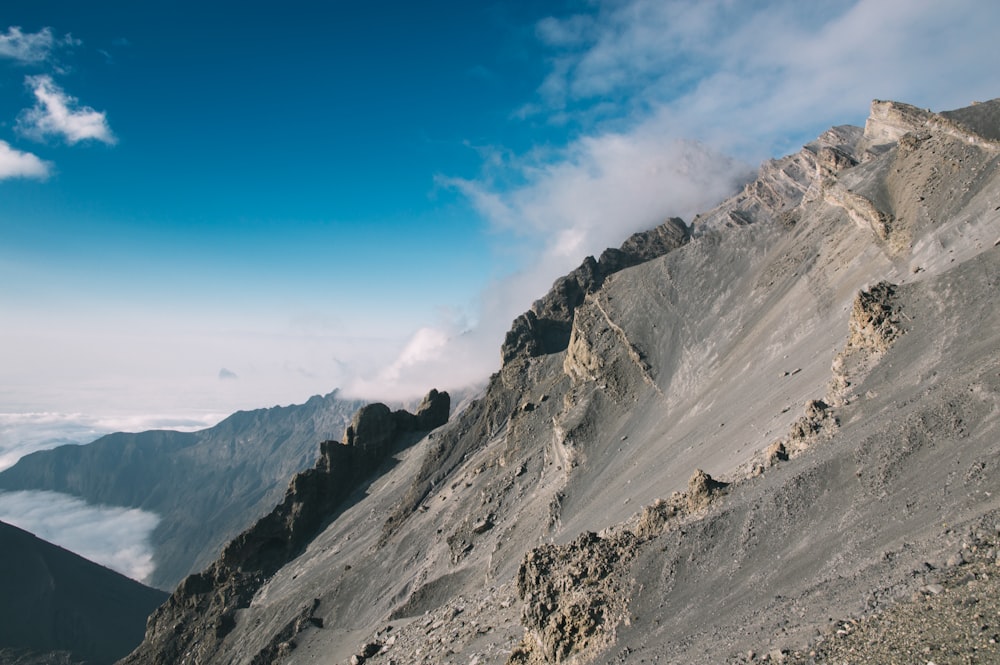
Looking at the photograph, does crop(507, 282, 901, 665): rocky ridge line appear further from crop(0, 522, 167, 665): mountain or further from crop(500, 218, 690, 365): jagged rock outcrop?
crop(0, 522, 167, 665): mountain

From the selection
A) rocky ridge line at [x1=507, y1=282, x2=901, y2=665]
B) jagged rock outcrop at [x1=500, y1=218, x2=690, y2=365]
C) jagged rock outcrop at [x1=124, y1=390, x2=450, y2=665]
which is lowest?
rocky ridge line at [x1=507, y1=282, x2=901, y2=665]

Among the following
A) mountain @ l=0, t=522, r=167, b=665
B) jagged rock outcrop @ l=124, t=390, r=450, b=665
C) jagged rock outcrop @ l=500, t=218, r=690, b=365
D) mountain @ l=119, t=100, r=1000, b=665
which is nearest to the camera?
mountain @ l=119, t=100, r=1000, b=665

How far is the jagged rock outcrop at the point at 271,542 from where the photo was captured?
242 feet

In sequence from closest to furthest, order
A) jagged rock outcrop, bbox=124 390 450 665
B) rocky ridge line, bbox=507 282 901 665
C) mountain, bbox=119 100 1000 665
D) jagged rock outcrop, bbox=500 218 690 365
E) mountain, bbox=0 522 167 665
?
mountain, bbox=119 100 1000 665 → rocky ridge line, bbox=507 282 901 665 → jagged rock outcrop, bbox=124 390 450 665 → jagged rock outcrop, bbox=500 218 690 365 → mountain, bbox=0 522 167 665

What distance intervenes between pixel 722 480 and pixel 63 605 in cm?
15291

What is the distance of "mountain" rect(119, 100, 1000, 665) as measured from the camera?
63.8 feet

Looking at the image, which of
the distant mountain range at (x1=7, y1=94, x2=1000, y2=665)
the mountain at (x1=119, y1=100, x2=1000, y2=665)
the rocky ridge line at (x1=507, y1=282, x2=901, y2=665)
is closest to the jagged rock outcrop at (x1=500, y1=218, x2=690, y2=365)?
the distant mountain range at (x1=7, y1=94, x2=1000, y2=665)

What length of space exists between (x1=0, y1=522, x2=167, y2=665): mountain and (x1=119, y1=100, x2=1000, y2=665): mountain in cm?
6107

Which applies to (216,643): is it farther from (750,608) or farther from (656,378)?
(750,608)

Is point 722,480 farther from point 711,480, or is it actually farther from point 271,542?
point 271,542

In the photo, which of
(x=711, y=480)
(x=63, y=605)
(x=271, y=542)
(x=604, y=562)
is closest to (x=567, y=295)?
(x=271, y=542)

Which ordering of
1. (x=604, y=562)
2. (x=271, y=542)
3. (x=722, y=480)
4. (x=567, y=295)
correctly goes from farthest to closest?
(x=567, y=295)
(x=271, y=542)
(x=722, y=480)
(x=604, y=562)

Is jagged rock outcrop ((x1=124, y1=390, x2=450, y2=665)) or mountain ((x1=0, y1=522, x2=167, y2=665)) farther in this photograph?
mountain ((x1=0, y1=522, x2=167, y2=665))

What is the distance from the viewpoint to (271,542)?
280 feet
